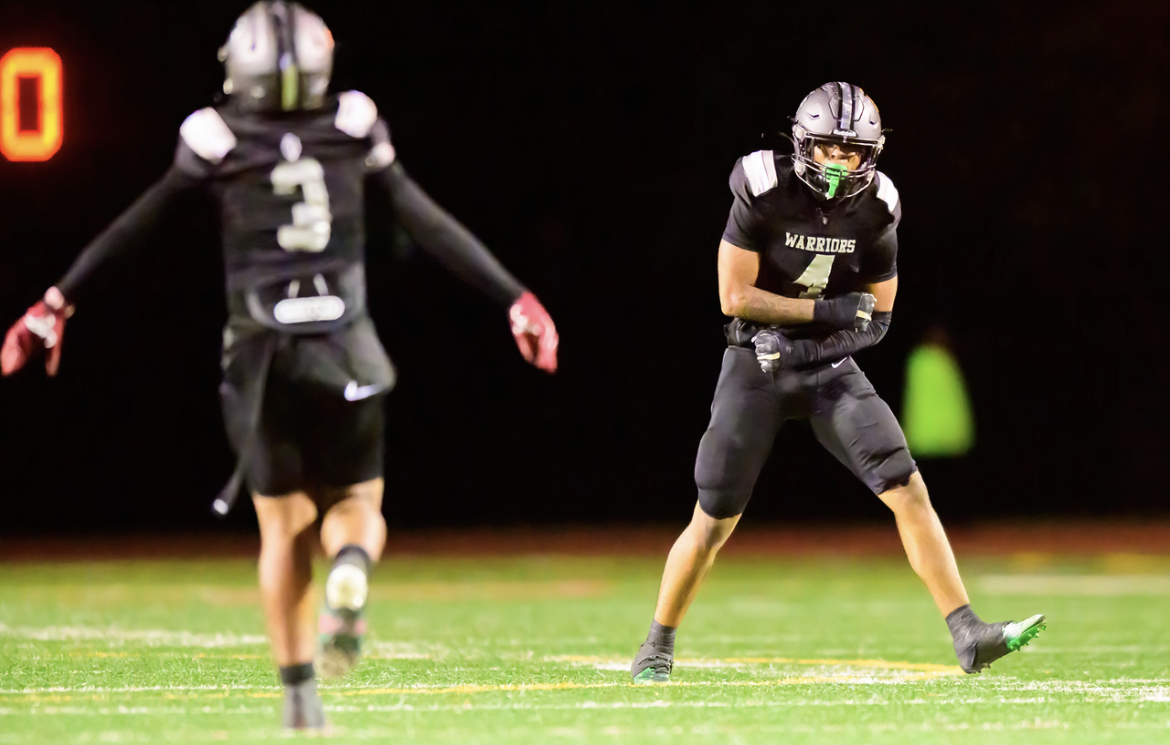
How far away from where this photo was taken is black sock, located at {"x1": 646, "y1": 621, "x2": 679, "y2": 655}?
6.91m

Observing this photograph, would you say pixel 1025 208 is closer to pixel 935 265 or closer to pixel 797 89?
pixel 935 265

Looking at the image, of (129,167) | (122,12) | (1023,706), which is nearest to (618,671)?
(1023,706)

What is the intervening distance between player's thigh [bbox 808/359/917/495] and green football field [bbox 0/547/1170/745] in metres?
0.75

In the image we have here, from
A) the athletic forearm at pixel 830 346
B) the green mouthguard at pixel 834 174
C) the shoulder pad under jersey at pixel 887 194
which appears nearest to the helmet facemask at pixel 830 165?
the green mouthguard at pixel 834 174

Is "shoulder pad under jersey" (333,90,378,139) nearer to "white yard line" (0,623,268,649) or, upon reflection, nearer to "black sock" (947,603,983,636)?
"black sock" (947,603,983,636)

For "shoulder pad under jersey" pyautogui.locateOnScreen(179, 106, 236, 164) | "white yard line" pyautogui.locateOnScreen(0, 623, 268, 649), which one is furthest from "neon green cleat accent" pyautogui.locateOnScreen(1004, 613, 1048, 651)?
"white yard line" pyautogui.locateOnScreen(0, 623, 268, 649)

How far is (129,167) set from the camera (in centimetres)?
2106

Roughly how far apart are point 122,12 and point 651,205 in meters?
7.09

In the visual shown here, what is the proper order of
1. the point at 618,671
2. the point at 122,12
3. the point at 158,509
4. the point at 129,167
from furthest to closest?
the point at 158,509, the point at 129,167, the point at 122,12, the point at 618,671

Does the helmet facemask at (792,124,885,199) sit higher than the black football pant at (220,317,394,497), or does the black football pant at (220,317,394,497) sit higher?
the helmet facemask at (792,124,885,199)

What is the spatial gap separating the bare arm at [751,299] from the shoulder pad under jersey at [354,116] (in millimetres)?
1997

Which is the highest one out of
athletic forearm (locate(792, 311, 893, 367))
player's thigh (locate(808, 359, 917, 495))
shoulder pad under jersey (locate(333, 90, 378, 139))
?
shoulder pad under jersey (locate(333, 90, 378, 139))

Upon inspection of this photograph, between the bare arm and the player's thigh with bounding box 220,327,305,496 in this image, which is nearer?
the player's thigh with bounding box 220,327,305,496

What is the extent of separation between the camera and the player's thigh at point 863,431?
6.79m
